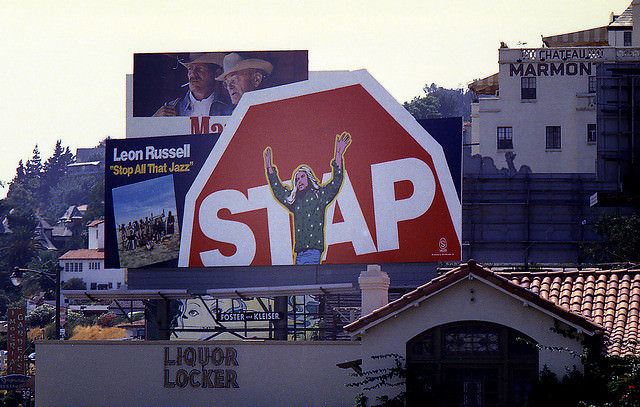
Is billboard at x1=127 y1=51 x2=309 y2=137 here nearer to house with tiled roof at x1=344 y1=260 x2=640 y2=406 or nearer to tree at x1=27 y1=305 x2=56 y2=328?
house with tiled roof at x1=344 y1=260 x2=640 y2=406

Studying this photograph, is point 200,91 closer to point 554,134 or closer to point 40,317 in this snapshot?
point 554,134

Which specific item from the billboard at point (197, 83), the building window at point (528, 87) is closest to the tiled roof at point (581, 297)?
the billboard at point (197, 83)

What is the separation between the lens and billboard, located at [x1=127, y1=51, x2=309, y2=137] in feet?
163

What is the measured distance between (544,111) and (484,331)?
40377 millimetres

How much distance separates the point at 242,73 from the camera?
2020 inches

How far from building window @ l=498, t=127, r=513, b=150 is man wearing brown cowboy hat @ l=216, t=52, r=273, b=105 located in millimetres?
20197

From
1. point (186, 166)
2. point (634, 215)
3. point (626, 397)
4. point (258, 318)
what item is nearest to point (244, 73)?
point (186, 166)

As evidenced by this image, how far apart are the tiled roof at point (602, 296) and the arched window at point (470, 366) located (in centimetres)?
178

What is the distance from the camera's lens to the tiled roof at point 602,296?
2444 centimetres

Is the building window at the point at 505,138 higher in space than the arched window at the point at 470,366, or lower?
higher

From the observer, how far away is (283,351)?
31.8 m

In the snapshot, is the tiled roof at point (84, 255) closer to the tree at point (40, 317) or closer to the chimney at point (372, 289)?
the tree at point (40, 317)

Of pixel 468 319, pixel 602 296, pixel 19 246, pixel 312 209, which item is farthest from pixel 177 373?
pixel 19 246

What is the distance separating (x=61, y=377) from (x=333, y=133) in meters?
15.3
